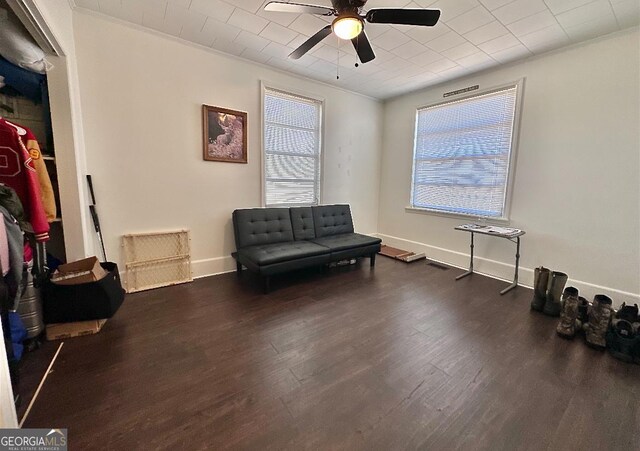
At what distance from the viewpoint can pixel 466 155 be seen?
3797 mm

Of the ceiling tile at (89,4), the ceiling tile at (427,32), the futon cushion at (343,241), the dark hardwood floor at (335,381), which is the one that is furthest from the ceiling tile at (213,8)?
the dark hardwood floor at (335,381)

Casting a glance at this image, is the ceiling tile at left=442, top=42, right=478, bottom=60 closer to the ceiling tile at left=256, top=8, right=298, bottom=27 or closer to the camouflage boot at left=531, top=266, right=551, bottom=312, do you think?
the ceiling tile at left=256, top=8, right=298, bottom=27

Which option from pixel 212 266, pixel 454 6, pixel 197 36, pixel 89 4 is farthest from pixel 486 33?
pixel 212 266

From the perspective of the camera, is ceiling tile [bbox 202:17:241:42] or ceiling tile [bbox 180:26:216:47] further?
ceiling tile [bbox 180:26:216:47]

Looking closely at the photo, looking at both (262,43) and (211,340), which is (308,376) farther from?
(262,43)

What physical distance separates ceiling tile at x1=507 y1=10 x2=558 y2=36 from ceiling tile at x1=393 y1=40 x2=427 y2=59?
806 mm

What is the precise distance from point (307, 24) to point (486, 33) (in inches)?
69.3

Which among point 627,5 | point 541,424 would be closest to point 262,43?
point 627,5

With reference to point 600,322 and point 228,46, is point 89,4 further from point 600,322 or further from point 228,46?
point 600,322

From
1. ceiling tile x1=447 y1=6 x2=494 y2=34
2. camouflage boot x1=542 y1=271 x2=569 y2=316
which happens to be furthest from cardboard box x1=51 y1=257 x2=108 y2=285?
camouflage boot x1=542 y1=271 x2=569 y2=316

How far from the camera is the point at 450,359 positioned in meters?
1.90

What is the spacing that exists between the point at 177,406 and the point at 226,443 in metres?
0.39

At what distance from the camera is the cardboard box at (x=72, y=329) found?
1979 mm

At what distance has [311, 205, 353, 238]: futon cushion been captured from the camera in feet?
13.1
